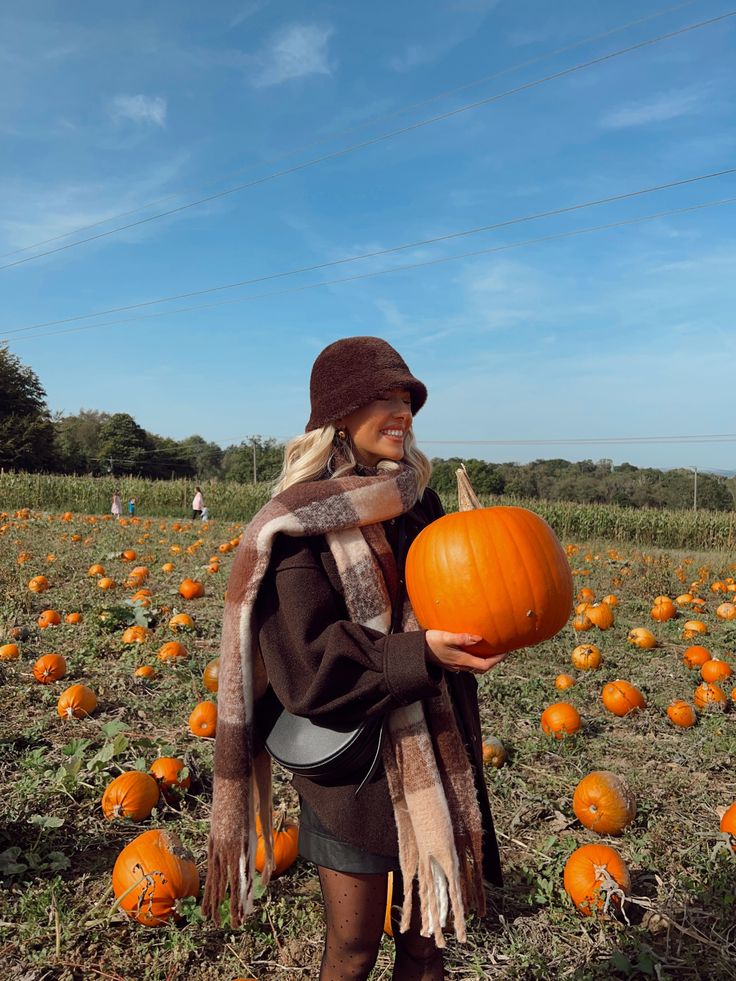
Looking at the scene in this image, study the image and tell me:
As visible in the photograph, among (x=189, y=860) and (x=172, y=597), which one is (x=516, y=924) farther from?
(x=172, y=597)

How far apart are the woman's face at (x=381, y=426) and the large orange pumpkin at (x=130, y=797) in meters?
2.26

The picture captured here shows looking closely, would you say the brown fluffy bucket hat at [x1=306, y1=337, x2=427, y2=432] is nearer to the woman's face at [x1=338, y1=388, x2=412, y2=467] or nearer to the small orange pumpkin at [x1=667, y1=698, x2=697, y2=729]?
the woman's face at [x1=338, y1=388, x2=412, y2=467]

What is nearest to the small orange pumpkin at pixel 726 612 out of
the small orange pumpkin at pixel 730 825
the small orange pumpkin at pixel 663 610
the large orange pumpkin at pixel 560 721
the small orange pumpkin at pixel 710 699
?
the small orange pumpkin at pixel 663 610

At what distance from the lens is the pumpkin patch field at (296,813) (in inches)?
101

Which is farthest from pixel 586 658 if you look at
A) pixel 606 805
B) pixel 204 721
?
pixel 204 721

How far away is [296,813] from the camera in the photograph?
3.34 meters

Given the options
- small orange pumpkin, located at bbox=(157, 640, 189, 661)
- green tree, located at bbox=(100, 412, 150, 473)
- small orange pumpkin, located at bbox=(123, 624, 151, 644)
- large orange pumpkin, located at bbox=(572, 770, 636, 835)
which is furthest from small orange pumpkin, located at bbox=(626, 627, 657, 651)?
green tree, located at bbox=(100, 412, 150, 473)

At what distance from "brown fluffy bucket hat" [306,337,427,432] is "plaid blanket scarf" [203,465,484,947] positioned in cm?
19

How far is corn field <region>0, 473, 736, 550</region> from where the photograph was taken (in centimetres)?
2070

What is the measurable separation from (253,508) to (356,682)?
24.7m

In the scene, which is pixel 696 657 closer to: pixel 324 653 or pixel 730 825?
pixel 730 825

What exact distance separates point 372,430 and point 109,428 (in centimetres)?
8622

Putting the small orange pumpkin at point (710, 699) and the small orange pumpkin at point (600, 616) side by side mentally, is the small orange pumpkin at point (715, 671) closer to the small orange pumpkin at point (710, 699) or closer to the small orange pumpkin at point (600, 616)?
the small orange pumpkin at point (710, 699)

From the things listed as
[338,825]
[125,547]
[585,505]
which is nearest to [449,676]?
[338,825]
